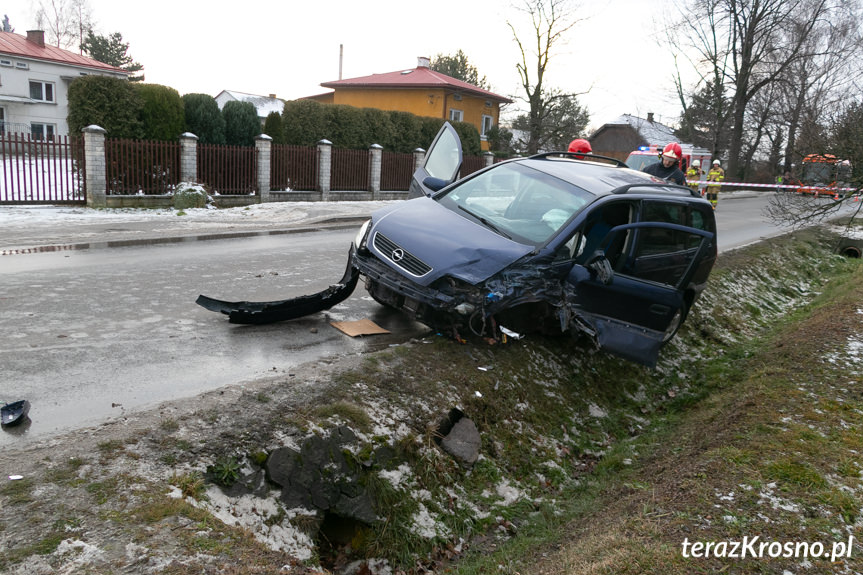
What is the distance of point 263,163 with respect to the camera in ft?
64.5

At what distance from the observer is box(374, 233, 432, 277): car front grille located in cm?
528

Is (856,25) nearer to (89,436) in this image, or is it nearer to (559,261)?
(559,261)

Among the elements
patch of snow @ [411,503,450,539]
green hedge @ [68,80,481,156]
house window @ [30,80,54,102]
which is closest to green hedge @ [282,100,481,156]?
green hedge @ [68,80,481,156]

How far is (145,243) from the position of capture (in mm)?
10711

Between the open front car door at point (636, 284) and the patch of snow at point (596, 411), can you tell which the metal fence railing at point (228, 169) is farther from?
the patch of snow at point (596, 411)

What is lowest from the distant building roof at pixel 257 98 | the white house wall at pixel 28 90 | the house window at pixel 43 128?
the house window at pixel 43 128

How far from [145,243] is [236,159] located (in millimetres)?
9009

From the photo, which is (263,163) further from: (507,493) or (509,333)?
(507,493)

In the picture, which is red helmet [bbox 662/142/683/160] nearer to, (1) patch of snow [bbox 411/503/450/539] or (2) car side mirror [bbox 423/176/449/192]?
(2) car side mirror [bbox 423/176/449/192]

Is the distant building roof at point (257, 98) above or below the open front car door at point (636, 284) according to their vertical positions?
above

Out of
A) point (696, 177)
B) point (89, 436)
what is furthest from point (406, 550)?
point (696, 177)

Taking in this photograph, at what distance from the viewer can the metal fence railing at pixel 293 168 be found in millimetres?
20469

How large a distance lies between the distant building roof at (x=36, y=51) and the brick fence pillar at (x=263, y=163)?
30.6 meters

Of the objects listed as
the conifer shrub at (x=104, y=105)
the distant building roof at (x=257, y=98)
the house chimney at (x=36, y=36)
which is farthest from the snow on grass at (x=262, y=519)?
the distant building roof at (x=257, y=98)
